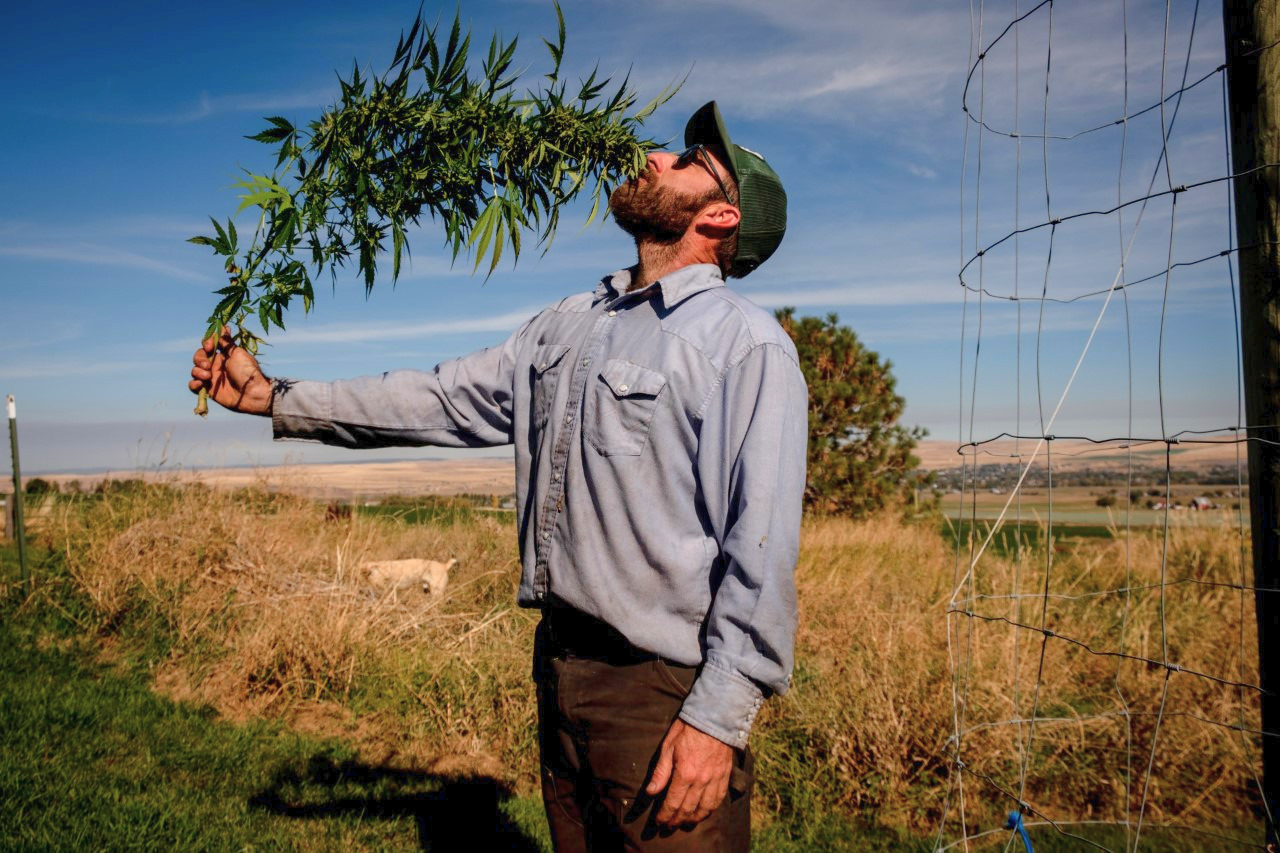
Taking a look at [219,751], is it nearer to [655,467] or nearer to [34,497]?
[655,467]

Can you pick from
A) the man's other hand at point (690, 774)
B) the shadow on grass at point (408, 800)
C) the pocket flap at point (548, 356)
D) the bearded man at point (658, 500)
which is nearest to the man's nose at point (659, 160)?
the bearded man at point (658, 500)

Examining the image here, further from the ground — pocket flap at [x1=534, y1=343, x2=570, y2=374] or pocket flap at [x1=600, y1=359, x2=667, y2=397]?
pocket flap at [x1=534, y1=343, x2=570, y2=374]

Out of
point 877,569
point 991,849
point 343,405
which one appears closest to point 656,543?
point 343,405

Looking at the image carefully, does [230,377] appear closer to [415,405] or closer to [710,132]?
[415,405]

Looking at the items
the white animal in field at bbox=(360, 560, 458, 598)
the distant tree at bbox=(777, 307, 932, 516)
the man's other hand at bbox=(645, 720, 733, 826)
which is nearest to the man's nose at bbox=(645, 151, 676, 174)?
the man's other hand at bbox=(645, 720, 733, 826)

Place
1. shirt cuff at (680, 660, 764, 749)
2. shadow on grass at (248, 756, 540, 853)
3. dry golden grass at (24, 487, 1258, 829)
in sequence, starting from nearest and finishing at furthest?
1. shirt cuff at (680, 660, 764, 749)
2. shadow on grass at (248, 756, 540, 853)
3. dry golden grass at (24, 487, 1258, 829)

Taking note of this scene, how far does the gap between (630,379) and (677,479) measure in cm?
26

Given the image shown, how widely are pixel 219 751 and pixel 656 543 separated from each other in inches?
159

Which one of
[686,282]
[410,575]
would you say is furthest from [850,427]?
[686,282]

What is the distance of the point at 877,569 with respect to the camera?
26.9ft

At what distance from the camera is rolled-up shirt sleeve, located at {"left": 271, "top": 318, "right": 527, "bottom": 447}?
7.43 ft

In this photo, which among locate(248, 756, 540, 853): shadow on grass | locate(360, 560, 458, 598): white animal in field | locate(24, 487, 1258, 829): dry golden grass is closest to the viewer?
locate(248, 756, 540, 853): shadow on grass

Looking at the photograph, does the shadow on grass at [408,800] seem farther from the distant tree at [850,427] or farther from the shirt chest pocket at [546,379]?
the distant tree at [850,427]

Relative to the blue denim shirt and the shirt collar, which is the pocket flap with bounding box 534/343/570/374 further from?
the shirt collar
